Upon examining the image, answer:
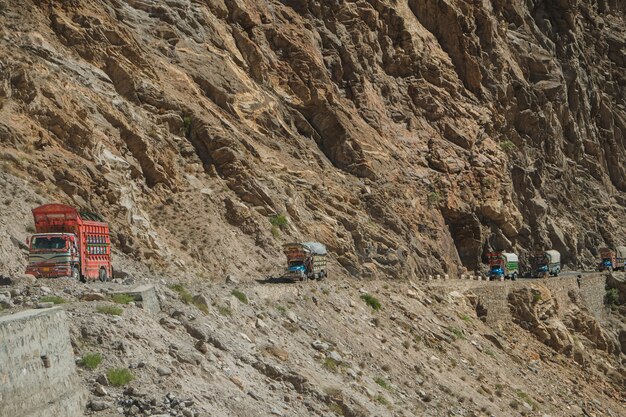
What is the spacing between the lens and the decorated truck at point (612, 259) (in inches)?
2504

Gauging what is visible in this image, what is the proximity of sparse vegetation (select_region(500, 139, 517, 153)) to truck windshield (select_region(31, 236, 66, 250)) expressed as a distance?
4172cm

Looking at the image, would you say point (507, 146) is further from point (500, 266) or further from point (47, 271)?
point (47, 271)

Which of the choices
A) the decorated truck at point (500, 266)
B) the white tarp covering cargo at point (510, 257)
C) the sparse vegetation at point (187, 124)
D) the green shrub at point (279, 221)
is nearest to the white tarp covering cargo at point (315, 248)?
the green shrub at point (279, 221)

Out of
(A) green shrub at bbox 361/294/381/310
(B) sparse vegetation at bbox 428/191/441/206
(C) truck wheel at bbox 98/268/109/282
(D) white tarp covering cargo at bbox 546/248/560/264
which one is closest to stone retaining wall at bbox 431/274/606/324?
(D) white tarp covering cargo at bbox 546/248/560/264

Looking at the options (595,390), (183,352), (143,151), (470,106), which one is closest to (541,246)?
(470,106)

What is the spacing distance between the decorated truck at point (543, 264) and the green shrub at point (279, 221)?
26.0m

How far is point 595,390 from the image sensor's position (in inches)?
1508

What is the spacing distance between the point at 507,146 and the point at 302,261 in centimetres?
3160

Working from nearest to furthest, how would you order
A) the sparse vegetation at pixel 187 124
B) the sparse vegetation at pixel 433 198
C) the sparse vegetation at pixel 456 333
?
the sparse vegetation at pixel 456 333
the sparse vegetation at pixel 187 124
the sparse vegetation at pixel 433 198

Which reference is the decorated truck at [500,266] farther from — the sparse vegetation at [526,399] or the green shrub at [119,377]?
the green shrub at [119,377]

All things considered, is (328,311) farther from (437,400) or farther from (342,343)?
(437,400)

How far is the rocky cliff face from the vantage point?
2770 centimetres

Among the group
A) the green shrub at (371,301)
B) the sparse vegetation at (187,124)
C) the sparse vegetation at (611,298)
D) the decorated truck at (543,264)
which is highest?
the sparse vegetation at (187,124)

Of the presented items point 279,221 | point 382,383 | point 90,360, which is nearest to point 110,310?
point 90,360
